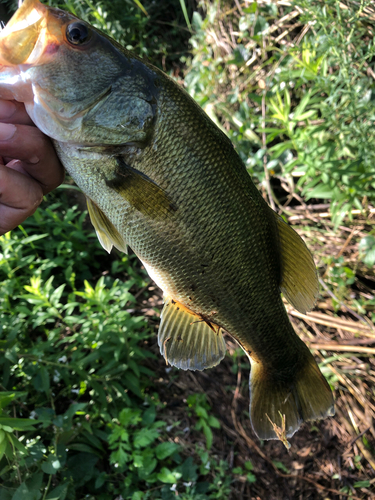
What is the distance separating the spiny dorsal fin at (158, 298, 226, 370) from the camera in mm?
1495

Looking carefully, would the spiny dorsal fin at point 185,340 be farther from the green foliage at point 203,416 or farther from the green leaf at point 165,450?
the green foliage at point 203,416

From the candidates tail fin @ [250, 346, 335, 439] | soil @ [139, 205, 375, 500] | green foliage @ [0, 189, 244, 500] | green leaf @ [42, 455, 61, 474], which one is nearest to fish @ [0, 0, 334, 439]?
tail fin @ [250, 346, 335, 439]

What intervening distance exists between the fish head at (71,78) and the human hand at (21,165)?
0.20ft

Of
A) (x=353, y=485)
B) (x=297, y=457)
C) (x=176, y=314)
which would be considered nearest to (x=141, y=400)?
(x=297, y=457)

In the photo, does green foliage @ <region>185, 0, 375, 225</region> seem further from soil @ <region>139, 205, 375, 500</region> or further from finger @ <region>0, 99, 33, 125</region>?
finger @ <region>0, 99, 33, 125</region>

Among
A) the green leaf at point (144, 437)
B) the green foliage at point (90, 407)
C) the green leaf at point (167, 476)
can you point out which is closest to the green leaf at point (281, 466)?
the green foliage at point (90, 407)

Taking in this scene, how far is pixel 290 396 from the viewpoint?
1.68 metres

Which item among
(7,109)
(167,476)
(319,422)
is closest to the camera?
(7,109)

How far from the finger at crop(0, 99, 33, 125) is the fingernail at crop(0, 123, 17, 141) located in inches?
2.1

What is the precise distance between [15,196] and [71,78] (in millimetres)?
440

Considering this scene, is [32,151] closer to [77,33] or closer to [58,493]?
[77,33]

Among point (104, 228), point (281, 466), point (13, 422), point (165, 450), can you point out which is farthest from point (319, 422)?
point (104, 228)

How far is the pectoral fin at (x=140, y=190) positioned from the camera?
1.23m

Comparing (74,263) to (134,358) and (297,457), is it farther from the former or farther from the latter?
(297,457)
